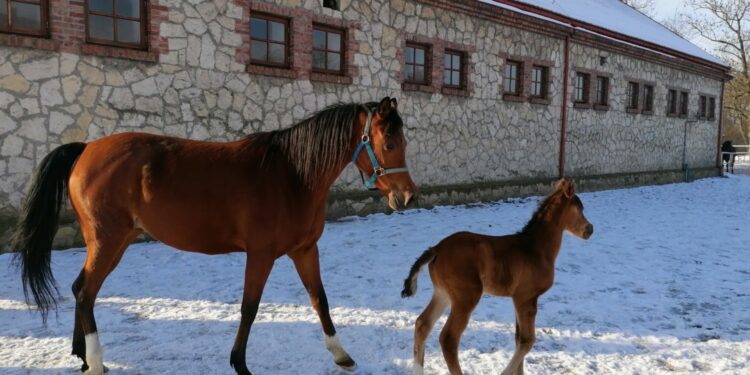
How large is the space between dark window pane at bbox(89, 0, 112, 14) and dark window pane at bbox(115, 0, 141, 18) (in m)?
0.09

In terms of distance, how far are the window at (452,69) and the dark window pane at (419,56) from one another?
61 cm

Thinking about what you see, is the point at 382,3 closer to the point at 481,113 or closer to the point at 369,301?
the point at 481,113

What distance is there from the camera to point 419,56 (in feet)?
34.9

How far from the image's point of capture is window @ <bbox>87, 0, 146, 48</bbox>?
6.75 metres

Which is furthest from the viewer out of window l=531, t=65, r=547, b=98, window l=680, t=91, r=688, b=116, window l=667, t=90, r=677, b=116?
window l=680, t=91, r=688, b=116

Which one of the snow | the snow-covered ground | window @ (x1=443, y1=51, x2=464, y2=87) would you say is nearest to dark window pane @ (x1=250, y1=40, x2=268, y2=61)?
the snow-covered ground

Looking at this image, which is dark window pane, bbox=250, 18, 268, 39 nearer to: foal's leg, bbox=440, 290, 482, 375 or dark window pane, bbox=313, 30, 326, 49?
dark window pane, bbox=313, 30, 326, 49

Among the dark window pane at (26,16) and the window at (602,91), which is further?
the window at (602,91)

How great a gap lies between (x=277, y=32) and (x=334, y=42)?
1192mm

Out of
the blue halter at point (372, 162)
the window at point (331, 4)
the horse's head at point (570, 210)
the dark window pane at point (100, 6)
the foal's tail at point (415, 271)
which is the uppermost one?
the window at point (331, 4)

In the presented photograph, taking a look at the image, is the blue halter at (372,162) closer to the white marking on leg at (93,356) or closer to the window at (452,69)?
the white marking on leg at (93,356)

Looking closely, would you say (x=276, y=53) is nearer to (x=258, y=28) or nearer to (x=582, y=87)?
(x=258, y=28)

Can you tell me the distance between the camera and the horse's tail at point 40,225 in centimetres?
338

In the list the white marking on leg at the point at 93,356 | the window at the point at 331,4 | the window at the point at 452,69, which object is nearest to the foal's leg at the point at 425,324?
the white marking on leg at the point at 93,356
